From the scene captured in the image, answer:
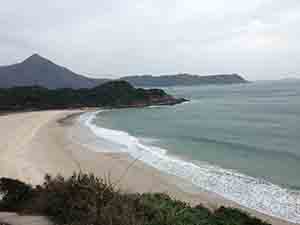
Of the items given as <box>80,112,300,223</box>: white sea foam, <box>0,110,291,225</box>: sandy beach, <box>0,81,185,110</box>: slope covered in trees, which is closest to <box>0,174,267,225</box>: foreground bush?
<box>0,110,291,225</box>: sandy beach

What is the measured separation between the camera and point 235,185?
571 inches

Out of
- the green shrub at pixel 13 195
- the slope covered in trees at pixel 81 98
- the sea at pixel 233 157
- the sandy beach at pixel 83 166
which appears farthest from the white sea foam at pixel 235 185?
the slope covered in trees at pixel 81 98

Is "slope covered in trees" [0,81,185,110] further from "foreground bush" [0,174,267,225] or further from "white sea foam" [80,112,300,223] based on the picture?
"foreground bush" [0,174,267,225]

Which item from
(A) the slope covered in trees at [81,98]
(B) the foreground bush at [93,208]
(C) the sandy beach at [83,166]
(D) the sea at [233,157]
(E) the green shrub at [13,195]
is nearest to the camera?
(B) the foreground bush at [93,208]

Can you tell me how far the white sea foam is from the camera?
11.7m

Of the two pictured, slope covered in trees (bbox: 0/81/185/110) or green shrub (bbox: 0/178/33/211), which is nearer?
green shrub (bbox: 0/178/33/211)

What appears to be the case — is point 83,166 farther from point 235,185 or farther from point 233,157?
point 233,157

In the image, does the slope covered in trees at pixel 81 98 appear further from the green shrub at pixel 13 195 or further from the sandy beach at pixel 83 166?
the green shrub at pixel 13 195

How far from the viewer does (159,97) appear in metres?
78.2

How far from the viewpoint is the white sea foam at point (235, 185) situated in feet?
38.5

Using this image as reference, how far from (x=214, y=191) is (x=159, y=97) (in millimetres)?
64927

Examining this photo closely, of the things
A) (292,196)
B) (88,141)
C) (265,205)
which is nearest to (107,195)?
(265,205)

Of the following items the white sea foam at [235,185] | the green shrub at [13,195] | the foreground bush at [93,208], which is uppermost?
the foreground bush at [93,208]

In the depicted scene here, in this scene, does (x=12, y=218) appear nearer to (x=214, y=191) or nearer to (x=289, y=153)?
(x=214, y=191)
